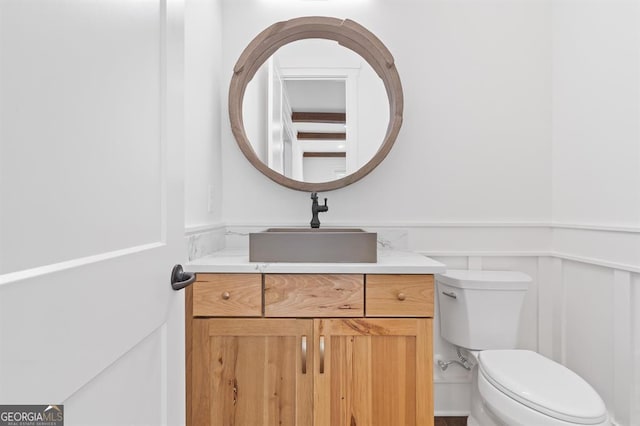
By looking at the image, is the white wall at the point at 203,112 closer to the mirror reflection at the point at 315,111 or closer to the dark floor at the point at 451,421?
the mirror reflection at the point at 315,111

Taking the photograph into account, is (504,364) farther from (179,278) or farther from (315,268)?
(179,278)

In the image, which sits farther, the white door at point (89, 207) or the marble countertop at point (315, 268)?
the marble countertop at point (315, 268)

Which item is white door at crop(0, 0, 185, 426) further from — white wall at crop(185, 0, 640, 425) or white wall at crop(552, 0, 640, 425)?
white wall at crop(552, 0, 640, 425)

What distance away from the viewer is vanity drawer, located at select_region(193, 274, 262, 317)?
1.38 meters

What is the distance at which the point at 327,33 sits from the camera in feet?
6.29

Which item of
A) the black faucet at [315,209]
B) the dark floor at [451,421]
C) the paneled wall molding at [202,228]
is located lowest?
the dark floor at [451,421]

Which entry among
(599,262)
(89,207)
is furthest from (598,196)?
(89,207)

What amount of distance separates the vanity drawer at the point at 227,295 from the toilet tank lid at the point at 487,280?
895 mm

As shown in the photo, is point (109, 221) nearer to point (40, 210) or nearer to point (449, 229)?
point (40, 210)

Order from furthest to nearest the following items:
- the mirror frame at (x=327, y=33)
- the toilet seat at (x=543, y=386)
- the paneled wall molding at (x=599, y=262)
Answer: the mirror frame at (x=327, y=33), the paneled wall molding at (x=599, y=262), the toilet seat at (x=543, y=386)

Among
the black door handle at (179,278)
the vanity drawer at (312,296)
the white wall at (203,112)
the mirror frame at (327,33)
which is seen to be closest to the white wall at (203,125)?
the white wall at (203,112)

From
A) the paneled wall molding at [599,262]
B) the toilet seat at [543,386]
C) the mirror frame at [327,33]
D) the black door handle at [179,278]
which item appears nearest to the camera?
the black door handle at [179,278]

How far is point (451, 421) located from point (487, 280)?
0.75 m

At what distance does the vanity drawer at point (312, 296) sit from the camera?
1.38 meters
